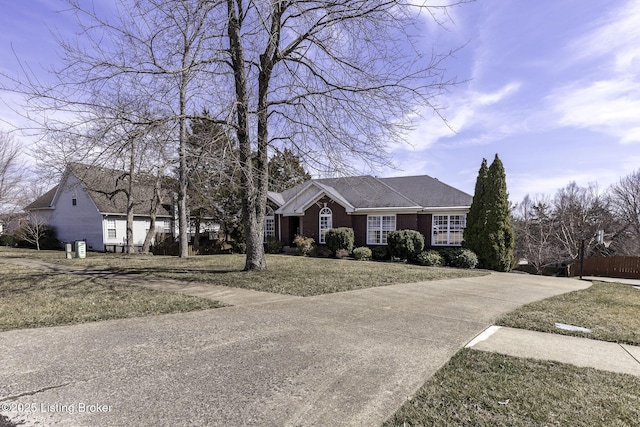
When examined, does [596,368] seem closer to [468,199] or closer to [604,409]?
[604,409]

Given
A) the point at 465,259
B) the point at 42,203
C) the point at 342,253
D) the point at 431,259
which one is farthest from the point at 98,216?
the point at 465,259

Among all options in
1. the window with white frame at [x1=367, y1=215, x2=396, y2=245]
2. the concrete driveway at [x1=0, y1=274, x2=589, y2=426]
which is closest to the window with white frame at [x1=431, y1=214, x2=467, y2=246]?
the window with white frame at [x1=367, y1=215, x2=396, y2=245]

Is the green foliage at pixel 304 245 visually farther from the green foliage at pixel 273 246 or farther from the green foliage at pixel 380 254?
the green foliage at pixel 380 254

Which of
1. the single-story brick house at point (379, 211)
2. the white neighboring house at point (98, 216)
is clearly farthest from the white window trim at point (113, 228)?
the single-story brick house at point (379, 211)

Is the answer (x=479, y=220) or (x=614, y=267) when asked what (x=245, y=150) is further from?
(x=614, y=267)

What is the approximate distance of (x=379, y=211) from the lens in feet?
70.5

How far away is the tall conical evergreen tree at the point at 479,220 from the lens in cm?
1734

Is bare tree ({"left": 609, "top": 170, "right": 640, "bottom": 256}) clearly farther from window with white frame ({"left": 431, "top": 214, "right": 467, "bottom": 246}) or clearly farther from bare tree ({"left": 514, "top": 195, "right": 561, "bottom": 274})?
window with white frame ({"left": 431, "top": 214, "right": 467, "bottom": 246})

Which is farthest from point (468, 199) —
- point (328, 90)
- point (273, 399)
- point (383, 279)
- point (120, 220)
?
point (120, 220)

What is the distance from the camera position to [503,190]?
17391mm

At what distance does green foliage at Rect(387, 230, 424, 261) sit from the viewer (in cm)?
1875

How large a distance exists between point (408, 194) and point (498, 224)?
663 centimetres

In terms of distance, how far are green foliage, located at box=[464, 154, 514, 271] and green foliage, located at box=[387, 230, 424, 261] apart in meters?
2.48

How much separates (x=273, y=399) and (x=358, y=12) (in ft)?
29.1
